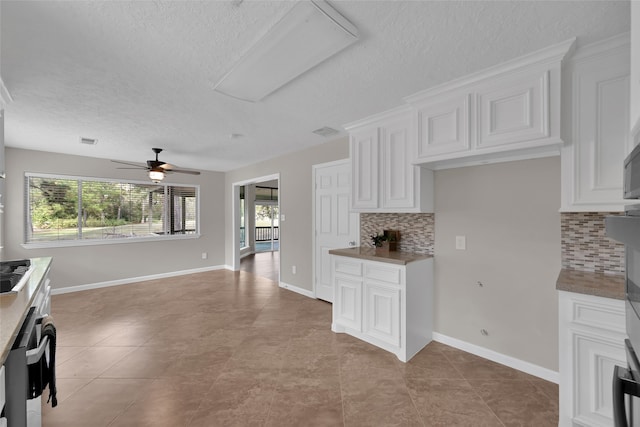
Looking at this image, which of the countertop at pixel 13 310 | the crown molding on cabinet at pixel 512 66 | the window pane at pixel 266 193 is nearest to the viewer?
the countertop at pixel 13 310

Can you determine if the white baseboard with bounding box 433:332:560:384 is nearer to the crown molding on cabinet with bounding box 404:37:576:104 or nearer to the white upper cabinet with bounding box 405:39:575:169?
the white upper cabinet with bounding box 405:39:575:169

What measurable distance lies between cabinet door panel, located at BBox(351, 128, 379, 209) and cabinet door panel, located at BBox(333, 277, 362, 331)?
888 millimetres

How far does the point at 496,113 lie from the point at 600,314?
1.44 m

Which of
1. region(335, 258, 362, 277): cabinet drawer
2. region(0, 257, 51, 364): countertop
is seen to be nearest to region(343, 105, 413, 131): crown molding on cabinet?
region(335, 258, 362, 277): cabinet drawer

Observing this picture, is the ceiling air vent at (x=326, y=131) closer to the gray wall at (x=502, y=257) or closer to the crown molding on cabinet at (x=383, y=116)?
the crown molding on cabinet at (x=383, y=116)

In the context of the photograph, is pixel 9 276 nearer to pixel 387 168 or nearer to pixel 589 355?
pixel 387 168

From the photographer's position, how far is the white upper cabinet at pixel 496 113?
70.1 inches

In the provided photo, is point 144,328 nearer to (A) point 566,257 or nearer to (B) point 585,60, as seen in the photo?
(A) point 566,257

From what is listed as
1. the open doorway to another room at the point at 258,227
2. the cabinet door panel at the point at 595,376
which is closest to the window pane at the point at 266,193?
the open doorway to another room at the point at 258,227

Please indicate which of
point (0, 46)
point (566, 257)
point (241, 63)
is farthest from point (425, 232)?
point (0, 46)

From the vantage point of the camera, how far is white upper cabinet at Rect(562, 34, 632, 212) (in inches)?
63.8

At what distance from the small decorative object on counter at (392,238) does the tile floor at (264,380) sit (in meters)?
1.07

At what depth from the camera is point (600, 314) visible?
147 cm

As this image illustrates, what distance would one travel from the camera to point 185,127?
10.8 feet
